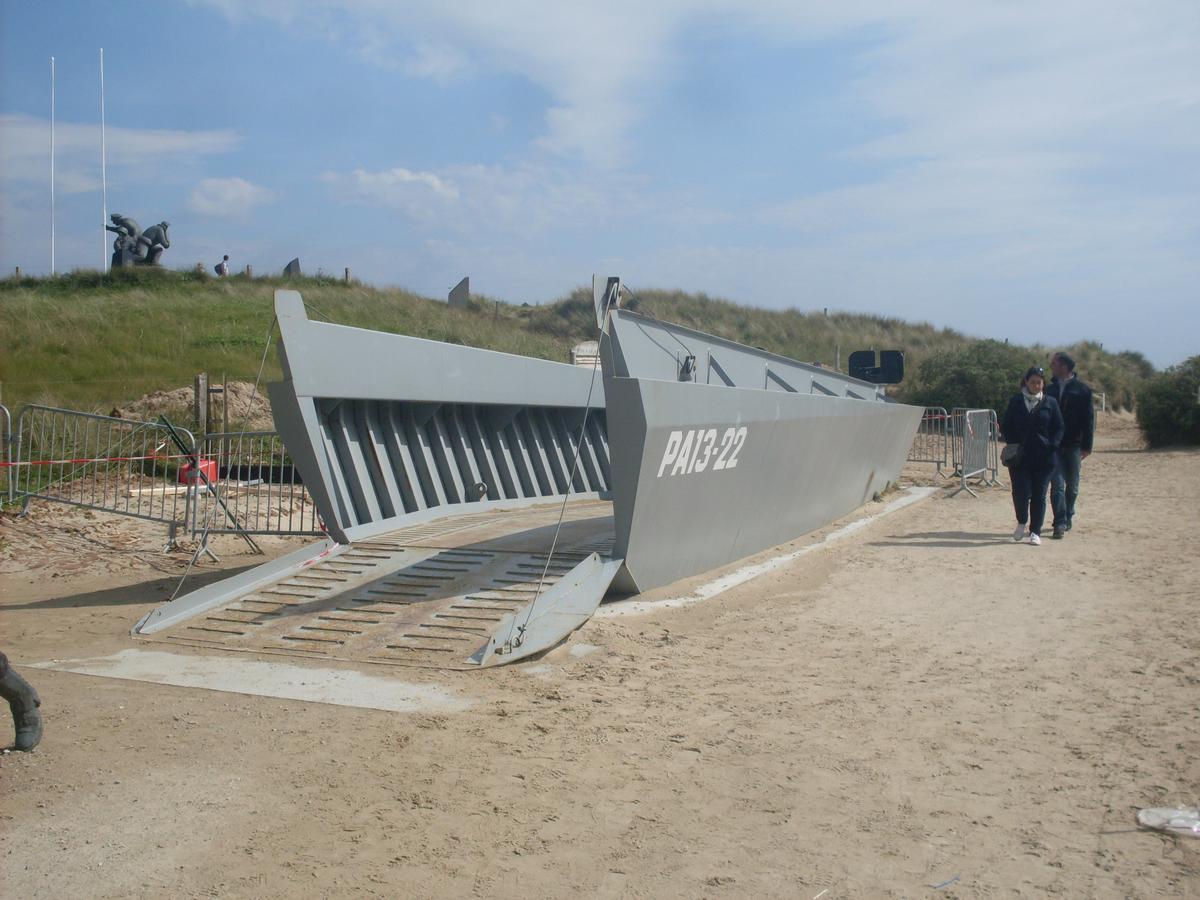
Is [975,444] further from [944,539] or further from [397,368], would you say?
Result: [397,368]

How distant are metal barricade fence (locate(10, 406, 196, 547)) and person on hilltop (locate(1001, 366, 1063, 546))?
323 inches

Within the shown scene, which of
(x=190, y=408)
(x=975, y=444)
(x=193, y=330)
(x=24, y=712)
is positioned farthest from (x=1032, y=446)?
(x=193, y=330)

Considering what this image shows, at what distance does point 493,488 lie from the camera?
1015cm

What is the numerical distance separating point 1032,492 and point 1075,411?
3.66ft

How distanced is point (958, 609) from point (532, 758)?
4.12 m

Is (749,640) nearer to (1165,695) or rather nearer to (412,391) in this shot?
(1165,695)

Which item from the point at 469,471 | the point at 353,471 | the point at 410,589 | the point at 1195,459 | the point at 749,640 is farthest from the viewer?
the point at 1195,459

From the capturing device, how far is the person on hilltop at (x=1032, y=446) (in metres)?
10.1

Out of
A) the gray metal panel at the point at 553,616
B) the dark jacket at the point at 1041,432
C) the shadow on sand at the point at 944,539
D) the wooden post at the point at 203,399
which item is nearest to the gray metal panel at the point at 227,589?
the gray metal panel at the point at 553,616

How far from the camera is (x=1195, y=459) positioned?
1939cm

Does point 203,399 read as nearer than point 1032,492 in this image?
No

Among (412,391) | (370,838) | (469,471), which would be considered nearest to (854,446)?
(469,471)

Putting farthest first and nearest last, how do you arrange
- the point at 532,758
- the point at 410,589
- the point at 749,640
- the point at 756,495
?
the point at 756,495 < the point at 410,589 < the point at 749,640 < the point at 532,758

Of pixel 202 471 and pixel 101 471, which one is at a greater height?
pixel 202 471
